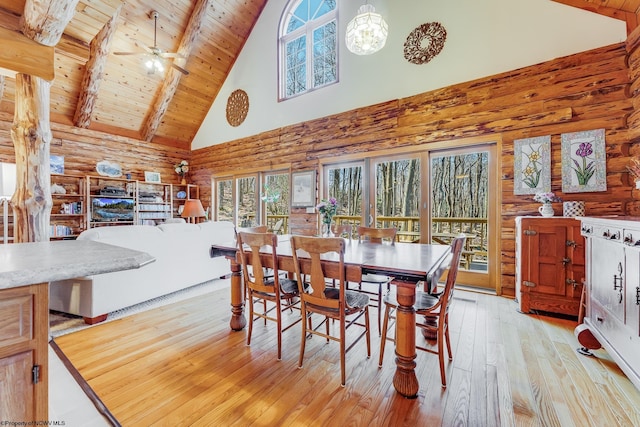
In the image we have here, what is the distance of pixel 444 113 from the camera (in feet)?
12.6

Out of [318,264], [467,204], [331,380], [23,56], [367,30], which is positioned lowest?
[331,380]

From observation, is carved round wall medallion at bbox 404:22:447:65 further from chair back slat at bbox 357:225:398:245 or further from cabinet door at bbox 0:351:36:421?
cabinet door at bbox 0:351:36:421

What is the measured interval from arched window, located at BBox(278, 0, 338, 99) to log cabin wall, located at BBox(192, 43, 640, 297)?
1.00 m

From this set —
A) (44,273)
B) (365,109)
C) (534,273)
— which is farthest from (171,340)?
(365,109)

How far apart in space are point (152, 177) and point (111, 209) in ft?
3.97

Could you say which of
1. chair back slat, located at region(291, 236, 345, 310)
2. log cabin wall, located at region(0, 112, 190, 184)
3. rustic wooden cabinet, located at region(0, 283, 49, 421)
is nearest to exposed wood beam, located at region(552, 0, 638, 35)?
chair back slat, located at region(291, 236, 345, 310)

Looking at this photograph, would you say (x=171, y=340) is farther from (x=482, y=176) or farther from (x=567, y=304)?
(x=482, y=176)

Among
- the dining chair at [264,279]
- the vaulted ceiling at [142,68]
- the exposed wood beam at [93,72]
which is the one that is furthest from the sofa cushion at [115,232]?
the exposed wood beam at [93,72]

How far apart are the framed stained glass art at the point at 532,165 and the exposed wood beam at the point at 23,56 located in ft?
16.9

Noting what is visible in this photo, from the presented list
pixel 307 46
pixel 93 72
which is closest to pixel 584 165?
pixel 307 46

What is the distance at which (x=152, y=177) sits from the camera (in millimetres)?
6863

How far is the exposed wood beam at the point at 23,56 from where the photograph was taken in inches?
95.7

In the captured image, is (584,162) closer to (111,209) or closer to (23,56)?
(23,56)

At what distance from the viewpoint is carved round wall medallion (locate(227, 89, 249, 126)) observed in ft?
20.4
